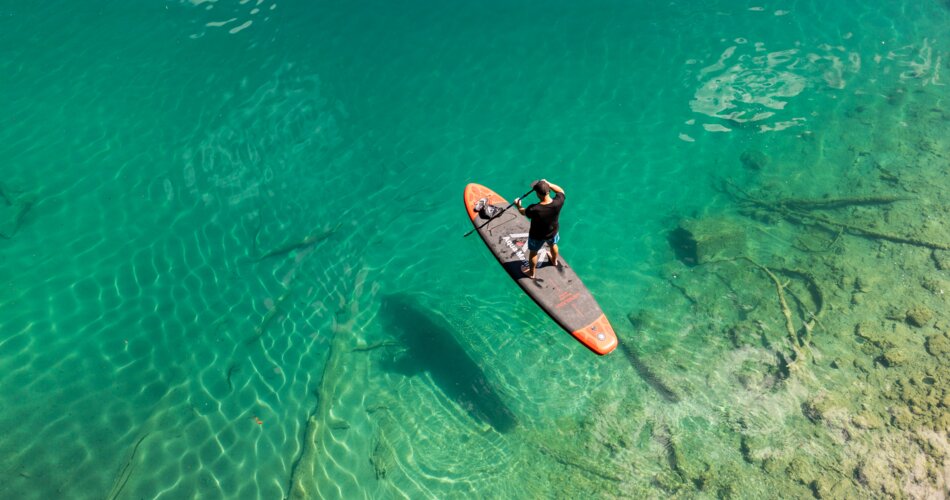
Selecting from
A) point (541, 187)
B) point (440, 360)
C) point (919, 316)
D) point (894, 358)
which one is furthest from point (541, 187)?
point (919, 316)

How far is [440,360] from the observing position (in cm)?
926

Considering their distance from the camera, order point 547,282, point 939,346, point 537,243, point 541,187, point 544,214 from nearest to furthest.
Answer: point 541,187 < point 544,214 < point 537,243 < point 547,282 < point 939,346

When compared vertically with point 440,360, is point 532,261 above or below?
above

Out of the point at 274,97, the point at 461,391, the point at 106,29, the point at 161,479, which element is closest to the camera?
the point at 161,479

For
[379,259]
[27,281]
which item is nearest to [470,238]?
[379,259]

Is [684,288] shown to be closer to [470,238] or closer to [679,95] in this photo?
[470,238]

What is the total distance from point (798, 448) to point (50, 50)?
61.4 feet

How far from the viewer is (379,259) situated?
34.4ft

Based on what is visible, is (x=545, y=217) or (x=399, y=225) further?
(x=399, y=225)

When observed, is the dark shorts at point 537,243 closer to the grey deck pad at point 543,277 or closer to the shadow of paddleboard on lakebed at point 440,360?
the grey deck pad at point 543,277

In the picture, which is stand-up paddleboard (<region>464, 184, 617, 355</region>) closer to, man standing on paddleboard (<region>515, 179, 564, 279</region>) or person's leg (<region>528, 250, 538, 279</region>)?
person's leg (<region>528, 250, 538, 279</region>)

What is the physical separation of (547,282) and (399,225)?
3631 mm

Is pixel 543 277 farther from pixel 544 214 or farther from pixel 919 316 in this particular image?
pixel 919 316

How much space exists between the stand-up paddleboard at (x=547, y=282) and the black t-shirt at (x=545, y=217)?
3.74 ft
